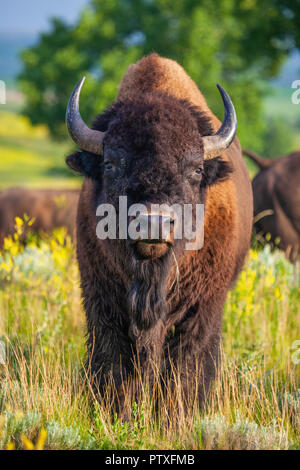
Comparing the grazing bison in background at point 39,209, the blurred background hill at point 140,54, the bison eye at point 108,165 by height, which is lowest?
the bison eye at point 108,165

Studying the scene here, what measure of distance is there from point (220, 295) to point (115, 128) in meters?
1.71

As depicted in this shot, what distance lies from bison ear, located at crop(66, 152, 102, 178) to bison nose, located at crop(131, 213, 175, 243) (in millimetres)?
1120

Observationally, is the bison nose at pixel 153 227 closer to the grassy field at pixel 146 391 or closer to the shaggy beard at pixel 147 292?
the shaggy beard at pixel 147 292

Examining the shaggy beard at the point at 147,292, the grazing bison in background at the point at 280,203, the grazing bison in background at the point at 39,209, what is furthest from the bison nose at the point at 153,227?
the grazing bison in background at the point at 39,209

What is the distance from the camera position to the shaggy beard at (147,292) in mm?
3887

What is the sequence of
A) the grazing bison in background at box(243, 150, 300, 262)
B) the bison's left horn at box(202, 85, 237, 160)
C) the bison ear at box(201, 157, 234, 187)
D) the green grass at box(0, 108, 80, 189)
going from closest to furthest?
the bison's left horn at box(202, 85, 237, 160), the bison ear at box(201, 157, 234, 187), the grazing bison in background at box(243, 150, 300, 262), the green grass at box(0, 108, 80, 189)

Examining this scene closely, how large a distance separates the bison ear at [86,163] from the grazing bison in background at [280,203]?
5725mm

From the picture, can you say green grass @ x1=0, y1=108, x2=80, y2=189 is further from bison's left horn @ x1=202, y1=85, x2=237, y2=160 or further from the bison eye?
the bison eye

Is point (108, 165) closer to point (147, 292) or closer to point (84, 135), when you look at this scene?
point (84, 135)

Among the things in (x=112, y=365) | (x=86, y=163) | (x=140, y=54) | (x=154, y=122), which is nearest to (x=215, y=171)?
(x=154, y=122)

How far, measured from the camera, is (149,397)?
4270 millimetres

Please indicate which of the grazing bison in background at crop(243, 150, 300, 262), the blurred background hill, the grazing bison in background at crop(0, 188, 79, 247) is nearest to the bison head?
the grazing bison in background at crop(243, 150, 300, 262)

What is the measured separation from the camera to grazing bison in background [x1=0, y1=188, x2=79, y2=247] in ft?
46.7

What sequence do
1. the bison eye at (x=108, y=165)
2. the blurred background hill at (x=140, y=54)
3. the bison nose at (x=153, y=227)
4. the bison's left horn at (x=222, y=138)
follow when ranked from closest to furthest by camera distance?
the bison nose at (x=153, y=227)
the bison eye at (x=108, y=165)
the bison's left horn at (x=222, y=138)
the blurred background hill at (x=140, y=54)
